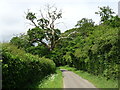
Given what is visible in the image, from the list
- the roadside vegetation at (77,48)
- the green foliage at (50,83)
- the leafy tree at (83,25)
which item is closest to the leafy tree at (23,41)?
the roadside vegetation at (77,48)

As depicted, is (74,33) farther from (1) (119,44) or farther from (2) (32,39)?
(1) (119,44)

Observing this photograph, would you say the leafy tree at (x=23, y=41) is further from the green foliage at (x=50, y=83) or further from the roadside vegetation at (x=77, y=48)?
the green foliage at (x=50, y=83)

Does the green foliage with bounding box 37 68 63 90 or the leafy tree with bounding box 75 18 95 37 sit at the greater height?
the leafy tree with bounding box 75 18 95 37

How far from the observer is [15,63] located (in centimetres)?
1197

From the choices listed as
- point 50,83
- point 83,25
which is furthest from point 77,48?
point 50,83

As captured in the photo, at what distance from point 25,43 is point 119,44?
38.2 m

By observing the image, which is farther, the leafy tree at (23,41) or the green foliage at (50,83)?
the leafy tree at (23,41)

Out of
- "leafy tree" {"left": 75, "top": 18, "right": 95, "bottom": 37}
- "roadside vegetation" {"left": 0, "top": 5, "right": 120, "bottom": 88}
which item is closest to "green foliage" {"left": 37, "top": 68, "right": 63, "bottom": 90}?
"roadside vegetation" {"left": 0, "top": 5, "right": 120, "bottom": 88}

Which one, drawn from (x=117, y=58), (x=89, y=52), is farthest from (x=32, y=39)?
(x=117, y=58)

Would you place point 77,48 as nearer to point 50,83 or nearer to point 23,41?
point 23,41

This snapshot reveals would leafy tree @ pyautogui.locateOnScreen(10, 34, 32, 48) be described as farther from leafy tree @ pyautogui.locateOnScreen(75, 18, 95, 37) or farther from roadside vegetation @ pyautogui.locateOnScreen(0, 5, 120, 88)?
leafy tree @ pyautogui.locateOnScreen(75, 18, 95, 37)

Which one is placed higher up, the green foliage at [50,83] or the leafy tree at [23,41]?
the leafy tree at [23,41]

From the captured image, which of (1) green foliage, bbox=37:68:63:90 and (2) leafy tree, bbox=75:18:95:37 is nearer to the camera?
(1) green foliage, bbox=37:68:63:90

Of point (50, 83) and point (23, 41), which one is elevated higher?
point (23, 41)
